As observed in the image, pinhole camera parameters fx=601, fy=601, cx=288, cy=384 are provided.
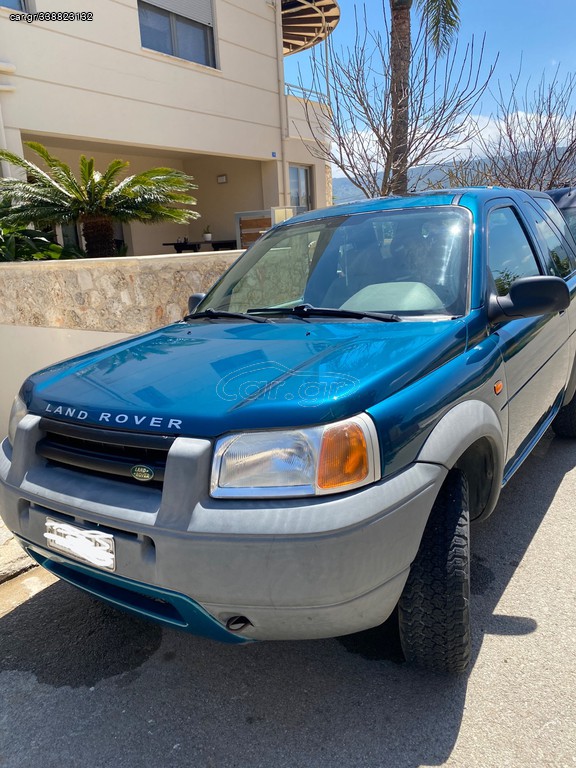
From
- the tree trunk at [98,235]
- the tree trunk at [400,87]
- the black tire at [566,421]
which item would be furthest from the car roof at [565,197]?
the tree trunk at [98,235]

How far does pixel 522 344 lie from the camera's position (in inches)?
116

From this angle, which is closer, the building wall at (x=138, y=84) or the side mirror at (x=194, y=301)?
the side mirror at (x=194, y=301)

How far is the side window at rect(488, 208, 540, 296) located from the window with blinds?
10489 mm

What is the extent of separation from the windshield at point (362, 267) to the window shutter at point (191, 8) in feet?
34.3

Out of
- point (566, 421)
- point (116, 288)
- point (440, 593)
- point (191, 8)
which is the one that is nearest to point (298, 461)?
point (440, 593)

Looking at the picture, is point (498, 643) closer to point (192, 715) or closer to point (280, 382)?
point (192, 715)

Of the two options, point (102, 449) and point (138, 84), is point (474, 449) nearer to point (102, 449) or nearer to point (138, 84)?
point (102, 449)

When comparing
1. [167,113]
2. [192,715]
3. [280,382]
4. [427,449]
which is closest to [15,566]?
[192,715]

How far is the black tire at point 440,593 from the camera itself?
2.11 metres

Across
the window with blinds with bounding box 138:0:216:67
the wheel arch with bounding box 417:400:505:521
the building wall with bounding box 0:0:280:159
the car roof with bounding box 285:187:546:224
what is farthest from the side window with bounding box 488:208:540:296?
the window with blinds with bounding box 138:0:216:67

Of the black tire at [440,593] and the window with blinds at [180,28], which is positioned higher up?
the window with blinds at [180,28]

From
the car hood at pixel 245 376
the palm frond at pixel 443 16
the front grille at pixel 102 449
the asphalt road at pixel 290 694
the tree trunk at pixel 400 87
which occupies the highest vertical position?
the palm frond at pixel 443 16

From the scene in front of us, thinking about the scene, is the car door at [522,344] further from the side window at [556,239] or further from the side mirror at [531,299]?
the side window at [556,239]

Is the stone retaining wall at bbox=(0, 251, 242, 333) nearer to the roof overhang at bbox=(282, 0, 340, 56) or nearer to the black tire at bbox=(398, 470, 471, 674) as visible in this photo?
the black tire at bbox=(398, 470, 471, 674)
